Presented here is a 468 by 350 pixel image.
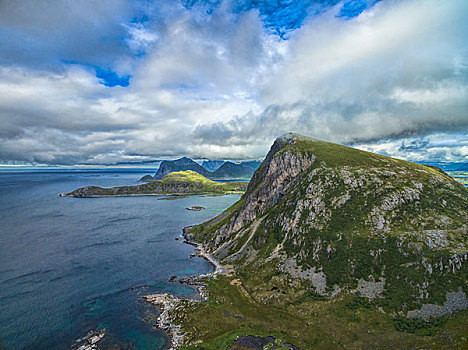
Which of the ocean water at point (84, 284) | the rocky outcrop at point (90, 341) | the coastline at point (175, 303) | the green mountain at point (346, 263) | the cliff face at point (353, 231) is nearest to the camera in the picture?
the rocky outcrop at point (90, 341)

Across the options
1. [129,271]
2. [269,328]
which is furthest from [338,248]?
[129,271]

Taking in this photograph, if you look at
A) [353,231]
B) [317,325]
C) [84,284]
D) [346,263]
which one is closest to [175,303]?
[84,284]

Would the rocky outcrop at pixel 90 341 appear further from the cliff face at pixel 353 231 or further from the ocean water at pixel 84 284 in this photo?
the cliff face at pixel 353 231

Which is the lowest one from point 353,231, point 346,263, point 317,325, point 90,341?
point 90,341

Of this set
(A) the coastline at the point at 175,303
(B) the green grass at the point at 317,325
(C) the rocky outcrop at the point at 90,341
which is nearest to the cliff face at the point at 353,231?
(B) the green grass at the point at 317,325

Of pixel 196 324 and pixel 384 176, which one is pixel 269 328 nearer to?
pixel 196 324

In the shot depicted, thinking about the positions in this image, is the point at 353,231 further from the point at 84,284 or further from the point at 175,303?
the point at 84,284
